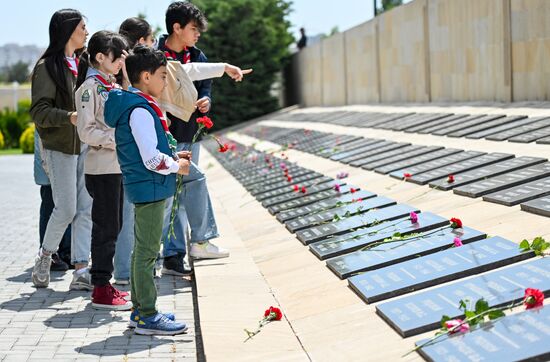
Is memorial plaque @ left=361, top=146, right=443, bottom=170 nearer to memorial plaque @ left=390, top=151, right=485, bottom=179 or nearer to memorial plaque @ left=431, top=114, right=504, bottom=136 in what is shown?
memorial plaque @ left=390, top=151, right=485, bottom=179

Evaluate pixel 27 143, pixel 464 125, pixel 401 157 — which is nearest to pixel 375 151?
pixel 464 125

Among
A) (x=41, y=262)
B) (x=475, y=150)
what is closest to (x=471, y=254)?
(x=41, y=262)

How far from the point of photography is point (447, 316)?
3.55 m

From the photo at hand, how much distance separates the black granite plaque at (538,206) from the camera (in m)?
4.96

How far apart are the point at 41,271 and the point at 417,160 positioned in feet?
11.9

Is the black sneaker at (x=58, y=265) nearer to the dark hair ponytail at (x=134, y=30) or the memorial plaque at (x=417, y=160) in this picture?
the dark hair ponytail at (x=134, y=30)

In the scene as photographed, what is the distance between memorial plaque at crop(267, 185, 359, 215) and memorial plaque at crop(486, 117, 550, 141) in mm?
1601

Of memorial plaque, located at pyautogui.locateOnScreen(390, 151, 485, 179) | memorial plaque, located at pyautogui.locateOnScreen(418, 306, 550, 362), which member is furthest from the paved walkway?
memorial plaque, located at pyautogui.locateOnScreen(390, 151, 485, 179)

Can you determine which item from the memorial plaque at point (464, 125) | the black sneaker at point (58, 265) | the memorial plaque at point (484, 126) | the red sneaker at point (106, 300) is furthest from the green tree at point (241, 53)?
the red sneaker at point (106, 300)

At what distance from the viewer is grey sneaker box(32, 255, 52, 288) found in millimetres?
6137

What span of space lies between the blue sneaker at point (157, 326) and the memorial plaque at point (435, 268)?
0.97 meters

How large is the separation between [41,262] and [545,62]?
745 centimetres

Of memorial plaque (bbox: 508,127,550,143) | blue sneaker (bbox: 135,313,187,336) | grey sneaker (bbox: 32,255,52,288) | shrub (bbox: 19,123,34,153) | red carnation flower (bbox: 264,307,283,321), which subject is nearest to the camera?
red carnation flower (bbox: 264,307,283,321)

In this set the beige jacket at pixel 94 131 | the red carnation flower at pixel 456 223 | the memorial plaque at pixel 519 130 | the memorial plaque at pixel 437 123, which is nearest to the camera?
the red carnation flower at pixel 456 223
